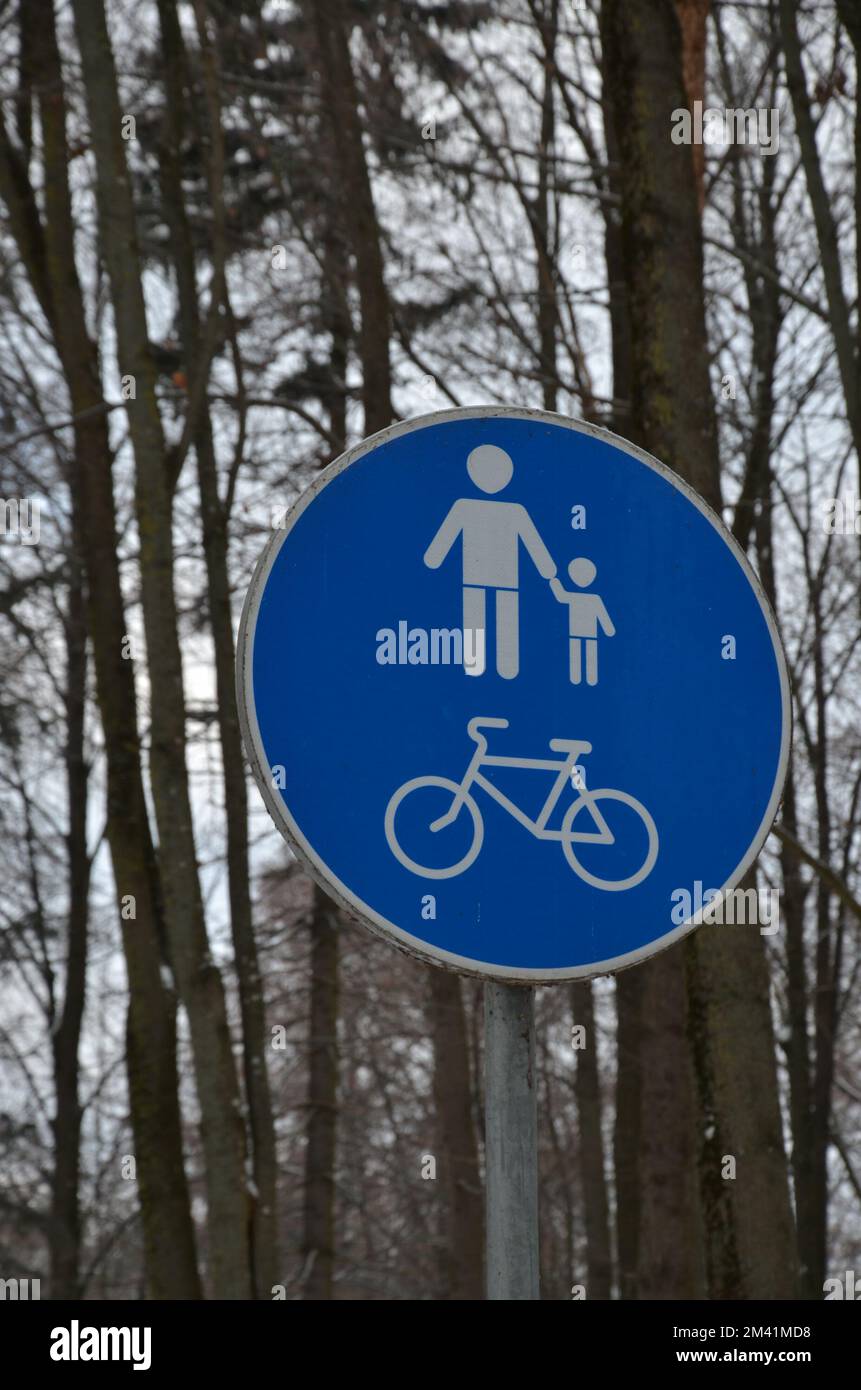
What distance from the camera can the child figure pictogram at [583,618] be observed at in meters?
2.19

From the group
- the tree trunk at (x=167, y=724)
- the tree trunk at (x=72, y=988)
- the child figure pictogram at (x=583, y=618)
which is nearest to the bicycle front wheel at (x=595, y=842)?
the child figure pictogram at (x=583, y=618)

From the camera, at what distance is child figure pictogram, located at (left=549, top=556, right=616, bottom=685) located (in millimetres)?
2189

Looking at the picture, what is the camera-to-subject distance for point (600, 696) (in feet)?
7.15

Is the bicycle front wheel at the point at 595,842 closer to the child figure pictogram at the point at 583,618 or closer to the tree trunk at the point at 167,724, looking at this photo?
the child figure pictogram at the point at 583,618

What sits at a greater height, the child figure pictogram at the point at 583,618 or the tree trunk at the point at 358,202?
the tree trunk at the point at 358,202

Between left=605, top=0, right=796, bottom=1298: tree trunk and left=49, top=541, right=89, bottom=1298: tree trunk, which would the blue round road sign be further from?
left=49, top=541, right=89, bottom=1298: tree trunk

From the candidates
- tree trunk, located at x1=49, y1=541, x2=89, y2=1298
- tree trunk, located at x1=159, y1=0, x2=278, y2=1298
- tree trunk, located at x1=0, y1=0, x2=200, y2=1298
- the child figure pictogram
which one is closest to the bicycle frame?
the child figure pictogram

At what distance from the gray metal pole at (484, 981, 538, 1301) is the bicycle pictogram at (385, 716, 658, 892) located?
0.56 ft

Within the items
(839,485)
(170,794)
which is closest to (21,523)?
(170,794)

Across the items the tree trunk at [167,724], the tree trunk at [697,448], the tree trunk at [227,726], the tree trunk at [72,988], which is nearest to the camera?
the tree trunk at [697,448]

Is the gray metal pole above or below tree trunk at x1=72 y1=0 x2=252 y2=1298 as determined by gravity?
below

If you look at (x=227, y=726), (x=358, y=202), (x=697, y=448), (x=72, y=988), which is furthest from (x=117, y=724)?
(x=72, y=988)

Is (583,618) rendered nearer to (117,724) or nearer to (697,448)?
(697,448)

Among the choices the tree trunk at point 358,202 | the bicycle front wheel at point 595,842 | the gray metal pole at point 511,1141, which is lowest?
the gray metal pole at point 511,1141
